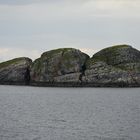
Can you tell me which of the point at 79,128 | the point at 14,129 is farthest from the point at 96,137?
the point at 14,129

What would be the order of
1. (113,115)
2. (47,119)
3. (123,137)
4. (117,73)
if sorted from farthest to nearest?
(117,73)
(113,115)
(47,119)
(123,137)

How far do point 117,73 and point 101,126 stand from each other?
122m

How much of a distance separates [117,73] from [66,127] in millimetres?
124436

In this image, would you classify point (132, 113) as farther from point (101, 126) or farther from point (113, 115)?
point (101, 126)

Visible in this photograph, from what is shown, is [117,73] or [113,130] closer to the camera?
[113,130]

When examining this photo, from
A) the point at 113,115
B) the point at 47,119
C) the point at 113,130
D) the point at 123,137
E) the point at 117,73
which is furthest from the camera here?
the point at 117,73

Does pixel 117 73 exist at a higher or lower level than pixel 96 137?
higher

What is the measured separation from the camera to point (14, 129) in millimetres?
73750

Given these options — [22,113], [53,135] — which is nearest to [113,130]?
[53,135]

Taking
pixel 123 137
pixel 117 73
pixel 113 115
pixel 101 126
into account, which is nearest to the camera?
pixel 123 137

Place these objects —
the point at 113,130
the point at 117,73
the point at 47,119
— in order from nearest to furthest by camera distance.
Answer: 1. the point at 113,130
2. the point at 47,119
3. the point at 117,73

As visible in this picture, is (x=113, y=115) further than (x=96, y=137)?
Yes

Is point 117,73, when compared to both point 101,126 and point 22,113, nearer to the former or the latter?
point 22,113

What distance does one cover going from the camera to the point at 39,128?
75.5 m
